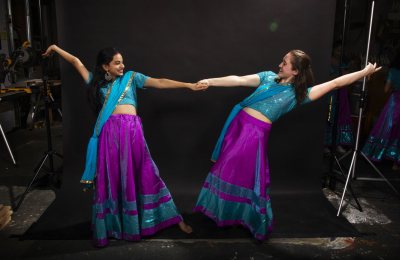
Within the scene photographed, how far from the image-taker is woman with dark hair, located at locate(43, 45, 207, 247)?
2.66m

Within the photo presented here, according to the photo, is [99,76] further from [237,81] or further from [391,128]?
[391,128]

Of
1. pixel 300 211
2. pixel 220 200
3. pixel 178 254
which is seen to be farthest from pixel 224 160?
pixel 300 211

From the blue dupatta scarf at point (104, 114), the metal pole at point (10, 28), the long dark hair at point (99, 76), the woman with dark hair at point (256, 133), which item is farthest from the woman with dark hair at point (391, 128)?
the metal pole at point (10, 28)

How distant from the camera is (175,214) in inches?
116

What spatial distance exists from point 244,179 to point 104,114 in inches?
44.9

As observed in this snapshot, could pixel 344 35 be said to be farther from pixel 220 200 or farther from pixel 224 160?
pixel 220 200

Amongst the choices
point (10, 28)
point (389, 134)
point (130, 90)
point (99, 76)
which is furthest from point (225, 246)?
point (10, 28)

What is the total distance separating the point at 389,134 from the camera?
4.62m

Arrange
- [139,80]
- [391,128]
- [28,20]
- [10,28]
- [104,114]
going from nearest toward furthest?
[104,114] < [139,80] < [391,128] < [10,28] < [28,20]

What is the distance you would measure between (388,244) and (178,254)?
1.61 meters

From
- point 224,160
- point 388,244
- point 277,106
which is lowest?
point 388,244

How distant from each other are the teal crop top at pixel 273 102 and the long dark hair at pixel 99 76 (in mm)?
1100

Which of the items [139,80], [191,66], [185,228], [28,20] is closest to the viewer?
[139,80]

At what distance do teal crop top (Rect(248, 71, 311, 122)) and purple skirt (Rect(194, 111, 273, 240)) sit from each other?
89 mm
